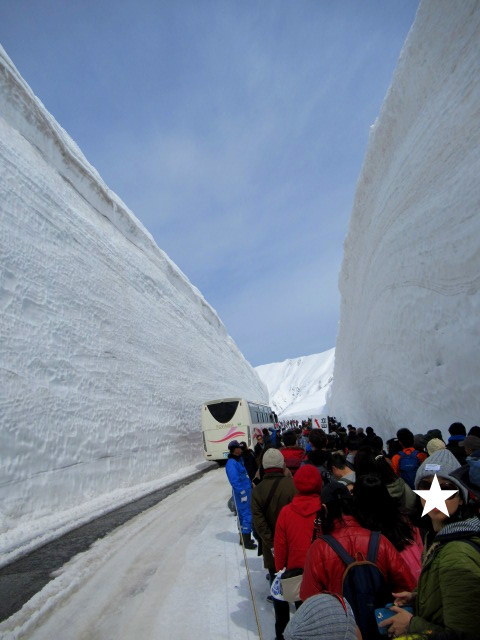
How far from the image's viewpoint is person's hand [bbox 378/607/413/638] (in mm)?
1878

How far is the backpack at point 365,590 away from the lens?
210 centimetres

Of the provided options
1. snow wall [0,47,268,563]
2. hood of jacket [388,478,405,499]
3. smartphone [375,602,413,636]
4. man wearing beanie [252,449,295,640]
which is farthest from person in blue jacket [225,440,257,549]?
smartphone [375,602,413,636]

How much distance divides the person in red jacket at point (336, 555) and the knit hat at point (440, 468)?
392 mm

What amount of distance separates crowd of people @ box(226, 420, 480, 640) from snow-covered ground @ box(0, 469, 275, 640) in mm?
940

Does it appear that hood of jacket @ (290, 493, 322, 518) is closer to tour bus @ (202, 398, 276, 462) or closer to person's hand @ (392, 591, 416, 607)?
person's hand @ (392, 591, 416, 607)

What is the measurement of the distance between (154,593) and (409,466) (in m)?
3.22

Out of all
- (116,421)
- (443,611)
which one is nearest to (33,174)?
(116,421)

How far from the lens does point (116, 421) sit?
15.0m

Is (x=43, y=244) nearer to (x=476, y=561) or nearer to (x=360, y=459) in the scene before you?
(x=360, y=459)

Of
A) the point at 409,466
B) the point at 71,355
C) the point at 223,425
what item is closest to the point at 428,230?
the point at 409,466

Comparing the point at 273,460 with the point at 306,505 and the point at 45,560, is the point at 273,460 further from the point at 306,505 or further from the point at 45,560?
the point at 45,560

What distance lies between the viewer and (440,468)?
6.82ft

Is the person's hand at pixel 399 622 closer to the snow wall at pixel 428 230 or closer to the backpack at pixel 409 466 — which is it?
the backpack at pixel 409 466

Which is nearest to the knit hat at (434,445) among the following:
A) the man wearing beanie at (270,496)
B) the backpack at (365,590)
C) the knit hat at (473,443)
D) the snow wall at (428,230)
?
the knit hat at (473,443)
